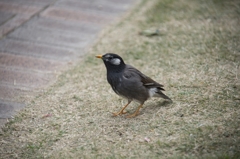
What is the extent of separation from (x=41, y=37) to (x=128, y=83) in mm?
2848

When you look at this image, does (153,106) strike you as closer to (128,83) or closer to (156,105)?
(156,105)

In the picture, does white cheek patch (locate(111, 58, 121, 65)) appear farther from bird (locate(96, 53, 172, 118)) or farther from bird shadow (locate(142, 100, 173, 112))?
bird shadow (locate(142, 100, 173, 112))

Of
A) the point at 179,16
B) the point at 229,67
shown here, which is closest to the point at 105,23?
the point at 179,16

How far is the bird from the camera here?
15.6 feet

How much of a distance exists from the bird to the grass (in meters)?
0.21

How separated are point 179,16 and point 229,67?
2434 millimetres

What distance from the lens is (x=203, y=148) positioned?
3984 millimetres

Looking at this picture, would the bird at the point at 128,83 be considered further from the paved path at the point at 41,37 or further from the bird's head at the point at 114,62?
the paved path at the point at 41,37

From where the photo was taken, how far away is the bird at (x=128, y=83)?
4.75m

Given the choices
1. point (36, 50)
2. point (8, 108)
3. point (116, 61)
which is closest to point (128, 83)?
point (116, 61)

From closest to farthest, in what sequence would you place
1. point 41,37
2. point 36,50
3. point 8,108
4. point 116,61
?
point 116,61 < point 8,108 < point 36,50 < point 41,37

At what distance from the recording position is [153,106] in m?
5.06

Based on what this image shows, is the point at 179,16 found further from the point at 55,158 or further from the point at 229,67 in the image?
the point at 55,158

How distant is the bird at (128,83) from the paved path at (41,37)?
1.27 m
